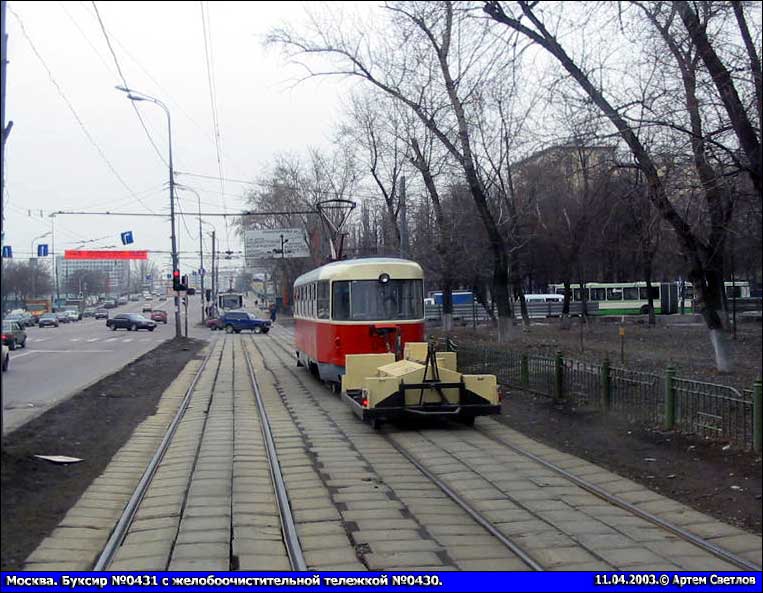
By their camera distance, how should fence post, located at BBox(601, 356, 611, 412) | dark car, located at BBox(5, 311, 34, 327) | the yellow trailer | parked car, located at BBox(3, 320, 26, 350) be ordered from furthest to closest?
dark car, located at BBox(5, 311, 34, 327) → parked car, located at BBox(3, 320, 26, 350) → fence post, located at BBox(601, 356, 611, 412) → the yellow trailer

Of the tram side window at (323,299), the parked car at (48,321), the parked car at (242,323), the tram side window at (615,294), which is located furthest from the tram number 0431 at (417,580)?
the parked car at (48,321)

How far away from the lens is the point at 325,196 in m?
51.2

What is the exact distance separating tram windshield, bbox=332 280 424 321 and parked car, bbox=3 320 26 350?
18027 mm

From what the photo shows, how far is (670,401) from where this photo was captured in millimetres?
11039

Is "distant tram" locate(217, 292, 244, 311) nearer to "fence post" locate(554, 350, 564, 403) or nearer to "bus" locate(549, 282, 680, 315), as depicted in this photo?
"bus" locate(549, 282, 680, 315)

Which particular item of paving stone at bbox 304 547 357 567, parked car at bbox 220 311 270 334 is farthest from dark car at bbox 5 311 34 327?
paving stone at bbox 304 547 357 567

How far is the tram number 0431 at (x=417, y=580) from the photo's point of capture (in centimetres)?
549

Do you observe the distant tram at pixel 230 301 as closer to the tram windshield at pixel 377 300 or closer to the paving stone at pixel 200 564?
the tram windshield at pixel 377 300

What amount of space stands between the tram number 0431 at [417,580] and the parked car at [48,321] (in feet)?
202

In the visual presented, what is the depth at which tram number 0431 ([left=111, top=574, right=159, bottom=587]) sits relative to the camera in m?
5.47

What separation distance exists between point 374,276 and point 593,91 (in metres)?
6.00

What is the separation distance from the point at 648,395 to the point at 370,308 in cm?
732

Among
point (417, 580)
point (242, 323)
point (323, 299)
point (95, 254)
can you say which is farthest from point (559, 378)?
point (242, 323)

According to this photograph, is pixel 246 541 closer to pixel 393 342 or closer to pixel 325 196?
pixel 393 342
